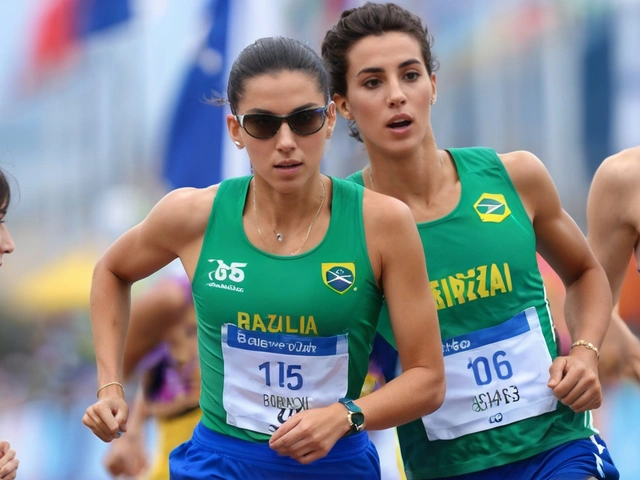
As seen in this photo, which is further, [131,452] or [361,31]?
[131,452]

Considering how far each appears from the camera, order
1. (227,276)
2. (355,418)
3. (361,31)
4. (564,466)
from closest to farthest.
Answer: (355,418) → (227,276) → (564,466) → (361,31)

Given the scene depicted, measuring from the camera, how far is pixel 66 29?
575cm

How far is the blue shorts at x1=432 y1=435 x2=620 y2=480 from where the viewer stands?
3295 millimetres

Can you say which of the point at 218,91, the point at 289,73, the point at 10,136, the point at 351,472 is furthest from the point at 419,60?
the point at 10,136

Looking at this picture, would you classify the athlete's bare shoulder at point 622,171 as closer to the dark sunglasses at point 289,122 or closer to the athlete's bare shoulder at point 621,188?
the athlete's bare shoulder at point 621,188

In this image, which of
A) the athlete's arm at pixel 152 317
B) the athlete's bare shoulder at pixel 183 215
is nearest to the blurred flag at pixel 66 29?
the athlete's arm at pixel 152 317

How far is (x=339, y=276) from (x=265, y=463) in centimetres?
56

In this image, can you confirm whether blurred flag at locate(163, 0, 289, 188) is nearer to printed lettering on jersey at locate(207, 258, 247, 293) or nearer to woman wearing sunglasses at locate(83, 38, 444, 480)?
woman wearing sunglasses at locate(83, 38, 444, 480)

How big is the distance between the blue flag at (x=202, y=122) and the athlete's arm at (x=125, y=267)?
7.80 feet

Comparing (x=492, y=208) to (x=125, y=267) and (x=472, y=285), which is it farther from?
(x=125, y=267)

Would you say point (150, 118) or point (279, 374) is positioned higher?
point (150, 118)

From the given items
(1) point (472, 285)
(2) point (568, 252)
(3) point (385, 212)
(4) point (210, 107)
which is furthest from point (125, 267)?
(4) point (210, 107)

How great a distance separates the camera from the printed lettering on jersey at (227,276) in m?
3.06

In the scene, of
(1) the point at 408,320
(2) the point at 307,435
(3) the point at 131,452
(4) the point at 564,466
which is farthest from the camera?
(3) the point at 131,452
